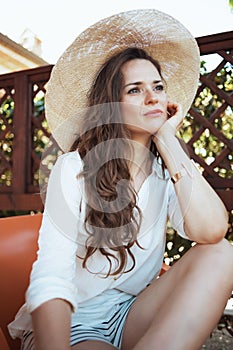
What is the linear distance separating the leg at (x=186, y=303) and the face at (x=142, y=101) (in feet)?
1.20

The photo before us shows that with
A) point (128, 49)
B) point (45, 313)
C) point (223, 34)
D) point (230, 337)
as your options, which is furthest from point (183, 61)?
point (230, 337)

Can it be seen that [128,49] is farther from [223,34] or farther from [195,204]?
[223,34]

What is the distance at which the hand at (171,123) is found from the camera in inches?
51.1

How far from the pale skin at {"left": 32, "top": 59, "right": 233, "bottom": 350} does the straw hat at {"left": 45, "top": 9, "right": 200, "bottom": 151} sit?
0.19 meters

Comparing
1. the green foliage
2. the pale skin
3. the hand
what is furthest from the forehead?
the green foliage

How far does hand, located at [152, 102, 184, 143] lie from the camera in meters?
1.30

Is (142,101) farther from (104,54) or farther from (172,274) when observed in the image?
(172,274)

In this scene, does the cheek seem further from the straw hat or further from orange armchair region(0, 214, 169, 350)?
orange armchair region(0, 214, 169, 350)

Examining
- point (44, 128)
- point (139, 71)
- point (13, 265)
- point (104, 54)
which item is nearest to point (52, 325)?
point (13, 265)

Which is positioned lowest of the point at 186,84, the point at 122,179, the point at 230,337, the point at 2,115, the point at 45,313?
the point at 230,337

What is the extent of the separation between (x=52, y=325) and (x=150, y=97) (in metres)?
0.65

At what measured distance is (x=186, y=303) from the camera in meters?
1.02

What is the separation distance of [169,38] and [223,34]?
0.83 meters

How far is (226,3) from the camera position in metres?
5.02
